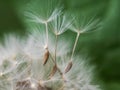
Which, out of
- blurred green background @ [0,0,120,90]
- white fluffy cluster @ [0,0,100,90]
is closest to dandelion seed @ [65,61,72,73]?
white fluffy cluster @ [0,0,100,90]

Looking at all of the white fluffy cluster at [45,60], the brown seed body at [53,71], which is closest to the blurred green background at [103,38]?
the white fluffy cluster at [45,60]

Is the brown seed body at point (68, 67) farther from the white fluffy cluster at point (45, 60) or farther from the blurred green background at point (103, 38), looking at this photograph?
the blurred green background at point (103, 38)

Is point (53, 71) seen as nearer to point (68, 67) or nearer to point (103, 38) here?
point (68, 67)

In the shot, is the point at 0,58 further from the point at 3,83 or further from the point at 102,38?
the point at 102,38

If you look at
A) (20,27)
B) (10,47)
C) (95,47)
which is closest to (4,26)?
(20,27)

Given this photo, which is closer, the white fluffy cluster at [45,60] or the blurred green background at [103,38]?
the white fluffy cluster at [45,60]

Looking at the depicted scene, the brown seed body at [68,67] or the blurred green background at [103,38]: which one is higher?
the brown seed body at [68,67]
